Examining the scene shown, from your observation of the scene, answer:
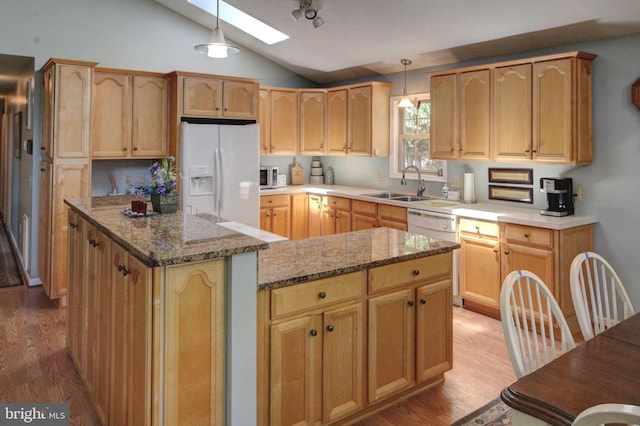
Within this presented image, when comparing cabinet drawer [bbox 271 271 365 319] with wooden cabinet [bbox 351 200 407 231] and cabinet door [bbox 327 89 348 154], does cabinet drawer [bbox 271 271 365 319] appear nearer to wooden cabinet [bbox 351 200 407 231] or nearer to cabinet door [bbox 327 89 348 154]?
wooden cabinet [bbox 351 200 407 231]

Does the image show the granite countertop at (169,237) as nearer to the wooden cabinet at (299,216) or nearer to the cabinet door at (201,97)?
the cabinet door at (201,97)

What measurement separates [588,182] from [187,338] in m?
3.40

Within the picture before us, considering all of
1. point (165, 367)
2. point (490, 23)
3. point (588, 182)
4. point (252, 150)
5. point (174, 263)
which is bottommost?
point (165, 367)

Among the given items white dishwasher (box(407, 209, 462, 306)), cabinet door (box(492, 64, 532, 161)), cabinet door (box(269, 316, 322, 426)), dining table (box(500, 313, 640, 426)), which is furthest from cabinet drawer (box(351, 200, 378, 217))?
dining table (box(500, 313, 640, 426))

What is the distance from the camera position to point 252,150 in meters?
5.21

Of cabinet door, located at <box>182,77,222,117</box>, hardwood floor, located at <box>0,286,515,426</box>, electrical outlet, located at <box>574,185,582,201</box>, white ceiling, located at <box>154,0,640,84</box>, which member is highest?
white ceiling, located at <box>154,0,640,84</box>

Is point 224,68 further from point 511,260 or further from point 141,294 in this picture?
point 141,294

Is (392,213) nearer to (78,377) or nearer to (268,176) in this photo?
(268,176)

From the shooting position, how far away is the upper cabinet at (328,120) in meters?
5.52

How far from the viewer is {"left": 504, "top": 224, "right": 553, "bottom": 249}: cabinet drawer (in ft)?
11.7

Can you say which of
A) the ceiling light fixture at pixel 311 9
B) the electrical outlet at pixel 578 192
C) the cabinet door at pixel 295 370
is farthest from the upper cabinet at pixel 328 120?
the cabinet door at pixel 295 370

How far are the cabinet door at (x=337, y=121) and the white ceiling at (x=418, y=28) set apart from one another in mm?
322

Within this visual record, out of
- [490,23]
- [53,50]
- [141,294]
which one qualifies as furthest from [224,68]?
[141,294]

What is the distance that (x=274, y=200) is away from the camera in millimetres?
5816
